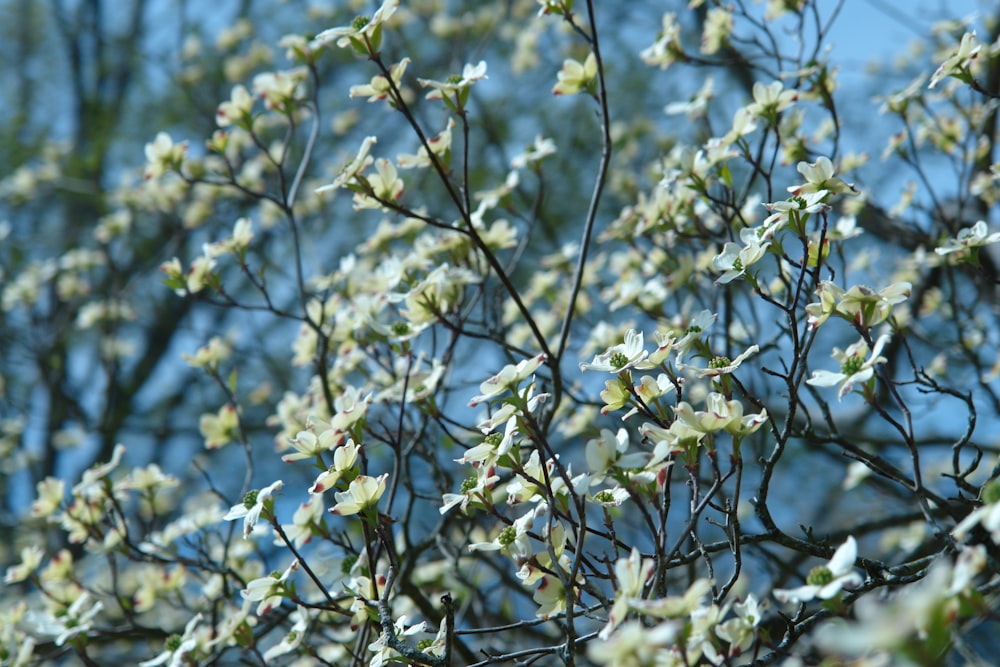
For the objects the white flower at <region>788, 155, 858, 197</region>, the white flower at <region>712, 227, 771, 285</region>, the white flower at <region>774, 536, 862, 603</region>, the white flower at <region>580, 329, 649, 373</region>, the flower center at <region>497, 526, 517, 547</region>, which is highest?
the white flower at <region>788, 155, 858, 197</region>

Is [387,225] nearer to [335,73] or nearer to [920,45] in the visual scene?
[920,45]

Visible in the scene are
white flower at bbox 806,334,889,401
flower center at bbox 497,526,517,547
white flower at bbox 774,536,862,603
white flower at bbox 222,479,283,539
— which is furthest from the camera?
white flower at bbox 222,479,283,539

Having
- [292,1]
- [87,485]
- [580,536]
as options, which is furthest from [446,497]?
[292,1]

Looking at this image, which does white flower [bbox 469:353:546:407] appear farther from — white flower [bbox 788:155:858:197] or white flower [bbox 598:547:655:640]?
white flower [bbox 788:155:858:197]

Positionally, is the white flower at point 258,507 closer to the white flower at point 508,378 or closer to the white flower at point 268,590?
the white flower at point 268,590

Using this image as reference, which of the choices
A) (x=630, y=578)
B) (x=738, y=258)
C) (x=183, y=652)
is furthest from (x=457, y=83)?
(x=183, y=652)

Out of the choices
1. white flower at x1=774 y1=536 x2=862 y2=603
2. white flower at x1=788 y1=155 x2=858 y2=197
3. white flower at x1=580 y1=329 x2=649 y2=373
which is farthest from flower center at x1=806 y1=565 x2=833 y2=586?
white flower at x1=788 y1=155 x2=858 y2=197

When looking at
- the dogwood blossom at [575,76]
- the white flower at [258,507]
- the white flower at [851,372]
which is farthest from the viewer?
the dogwood blossom at [575,76]

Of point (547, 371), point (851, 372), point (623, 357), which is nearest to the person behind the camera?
point (851, 372)

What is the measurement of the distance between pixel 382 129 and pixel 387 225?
11.6 feet

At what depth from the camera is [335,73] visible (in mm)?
6289

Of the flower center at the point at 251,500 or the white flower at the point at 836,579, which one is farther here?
the flower center at the point at 251,500

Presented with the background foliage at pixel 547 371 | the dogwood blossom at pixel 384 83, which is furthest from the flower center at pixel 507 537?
the dogwood blossom at pixel 384 83

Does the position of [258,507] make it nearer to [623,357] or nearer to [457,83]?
[623,357]
